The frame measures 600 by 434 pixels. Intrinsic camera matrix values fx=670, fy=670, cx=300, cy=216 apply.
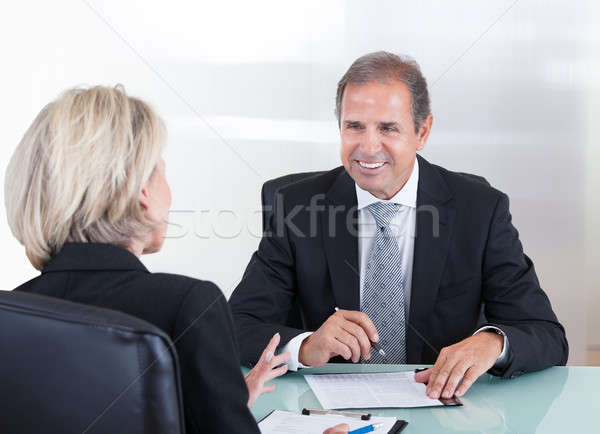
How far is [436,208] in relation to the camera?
194cm

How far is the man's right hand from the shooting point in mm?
1489

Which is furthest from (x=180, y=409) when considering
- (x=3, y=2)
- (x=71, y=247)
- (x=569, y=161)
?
(x=569, y=161)

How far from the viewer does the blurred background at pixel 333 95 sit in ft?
11.8

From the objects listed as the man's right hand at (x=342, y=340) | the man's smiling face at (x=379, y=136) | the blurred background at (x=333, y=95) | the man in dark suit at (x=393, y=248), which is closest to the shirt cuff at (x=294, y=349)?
the man's right hand at (x=342, y=340)

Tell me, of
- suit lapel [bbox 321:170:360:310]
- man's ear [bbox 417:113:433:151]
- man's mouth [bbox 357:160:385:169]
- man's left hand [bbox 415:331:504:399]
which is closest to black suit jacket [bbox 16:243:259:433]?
man's left hand [bbox 415:331:504:399]

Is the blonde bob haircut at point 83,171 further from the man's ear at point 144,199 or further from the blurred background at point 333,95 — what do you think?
the blurred background at point 333,95

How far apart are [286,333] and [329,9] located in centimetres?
277

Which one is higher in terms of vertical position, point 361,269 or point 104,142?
point 104,142

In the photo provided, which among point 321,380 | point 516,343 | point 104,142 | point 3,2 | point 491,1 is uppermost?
point 491,1

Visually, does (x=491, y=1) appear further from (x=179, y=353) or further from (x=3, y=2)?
(x=179, y=353)

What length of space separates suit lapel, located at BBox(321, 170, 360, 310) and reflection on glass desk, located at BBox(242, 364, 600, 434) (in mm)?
326

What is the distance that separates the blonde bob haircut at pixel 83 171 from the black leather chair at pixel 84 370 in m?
0.19

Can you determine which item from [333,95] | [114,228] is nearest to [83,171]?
[114,228]

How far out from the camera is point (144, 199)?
0.98 m
